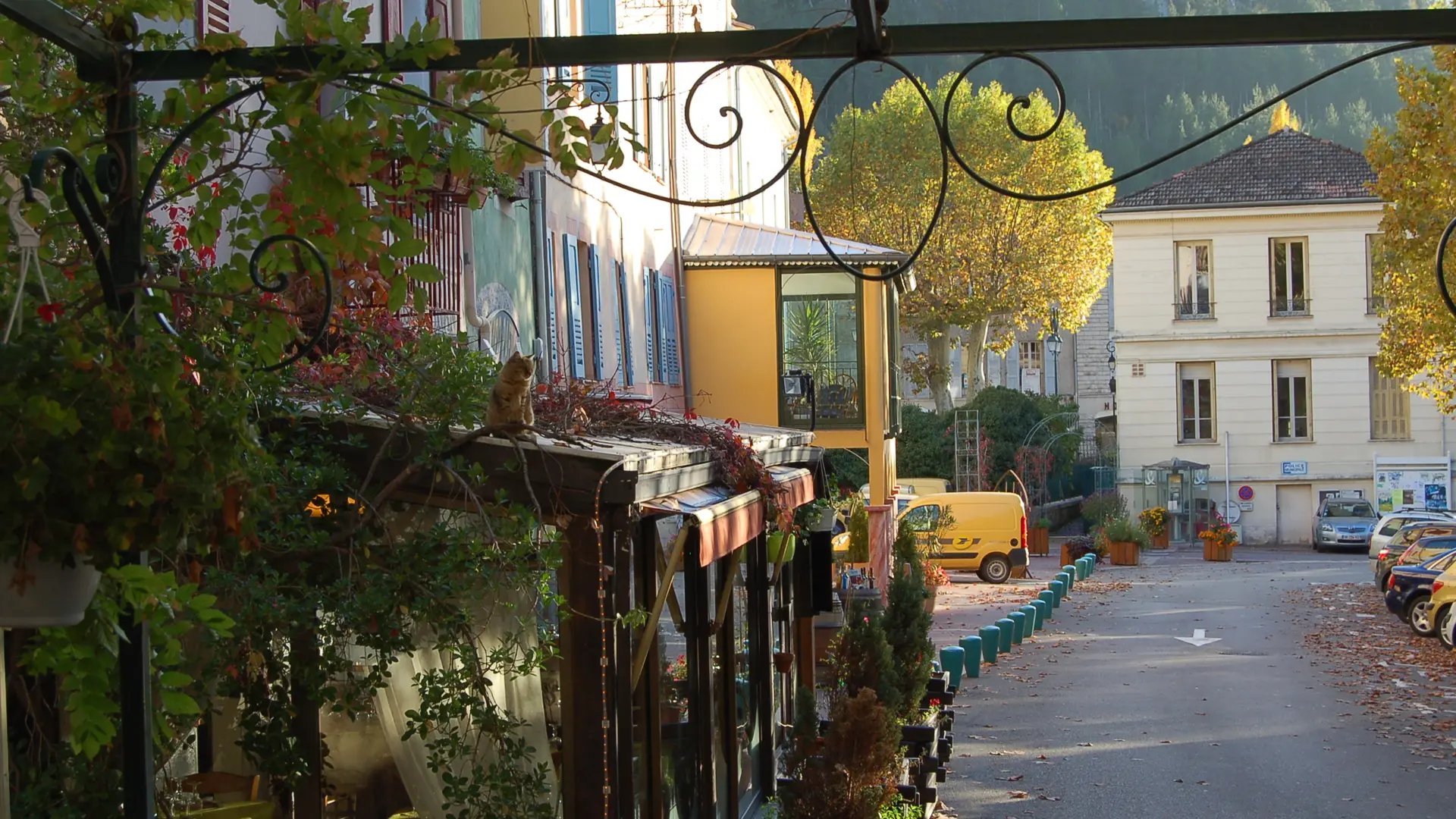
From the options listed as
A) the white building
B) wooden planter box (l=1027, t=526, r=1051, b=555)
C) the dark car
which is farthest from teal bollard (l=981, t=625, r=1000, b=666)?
the white building

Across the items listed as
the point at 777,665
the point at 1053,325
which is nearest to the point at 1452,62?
the point at 777,665

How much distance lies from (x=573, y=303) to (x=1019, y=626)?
1125cm

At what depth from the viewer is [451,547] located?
18.5 feet

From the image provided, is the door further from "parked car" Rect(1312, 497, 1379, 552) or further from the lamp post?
the lamp post

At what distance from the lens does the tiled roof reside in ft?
147

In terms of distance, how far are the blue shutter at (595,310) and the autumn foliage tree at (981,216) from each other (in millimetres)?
32544

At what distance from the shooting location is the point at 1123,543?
38.8m

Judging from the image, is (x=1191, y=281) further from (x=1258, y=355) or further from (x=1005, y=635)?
(x=1005, y=635)

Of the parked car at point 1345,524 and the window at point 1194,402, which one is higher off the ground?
the window at point 1194,402

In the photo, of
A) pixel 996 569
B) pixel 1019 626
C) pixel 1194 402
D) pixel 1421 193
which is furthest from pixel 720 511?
pixel 1194 402

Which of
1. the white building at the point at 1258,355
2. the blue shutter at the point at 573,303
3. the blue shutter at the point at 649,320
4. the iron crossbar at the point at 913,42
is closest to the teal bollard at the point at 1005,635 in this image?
the blue shutter at the point at 649,320

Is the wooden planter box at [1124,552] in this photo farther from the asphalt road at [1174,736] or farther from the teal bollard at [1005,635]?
the teal bollard at [1005,635]

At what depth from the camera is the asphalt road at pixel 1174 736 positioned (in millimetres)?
12258

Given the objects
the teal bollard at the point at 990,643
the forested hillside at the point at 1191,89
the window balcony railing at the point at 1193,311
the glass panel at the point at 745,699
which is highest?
the forested hillside at the point at 1191,89
